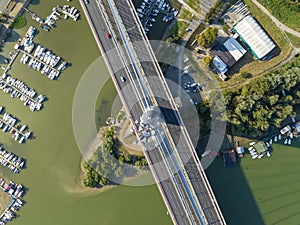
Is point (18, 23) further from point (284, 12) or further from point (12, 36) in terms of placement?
point (284, 12)

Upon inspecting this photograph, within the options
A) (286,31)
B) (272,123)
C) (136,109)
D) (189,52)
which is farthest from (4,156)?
(286,31)

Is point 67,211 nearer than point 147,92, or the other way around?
point 147,92

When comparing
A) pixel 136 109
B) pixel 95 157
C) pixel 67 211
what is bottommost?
pixel 67 211

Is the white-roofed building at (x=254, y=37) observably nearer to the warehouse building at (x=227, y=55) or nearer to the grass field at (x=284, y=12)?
the warehouse building at (x=227, y=55)

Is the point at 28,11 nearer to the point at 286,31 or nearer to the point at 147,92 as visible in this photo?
the point at 147,92

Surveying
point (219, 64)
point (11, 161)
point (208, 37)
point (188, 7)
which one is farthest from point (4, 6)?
point (219, 64)

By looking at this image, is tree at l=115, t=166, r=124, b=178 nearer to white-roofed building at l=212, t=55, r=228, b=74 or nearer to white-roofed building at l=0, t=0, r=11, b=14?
white-roofed building at l=212, t=55, r=228, b=74

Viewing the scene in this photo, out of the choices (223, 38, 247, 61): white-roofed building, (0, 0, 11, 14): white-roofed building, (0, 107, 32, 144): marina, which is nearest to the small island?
(0, 107, 32, 144): marina
